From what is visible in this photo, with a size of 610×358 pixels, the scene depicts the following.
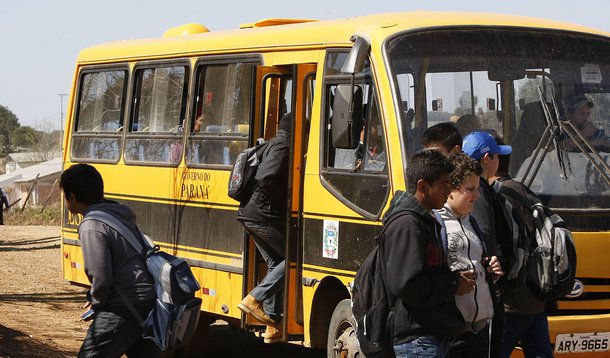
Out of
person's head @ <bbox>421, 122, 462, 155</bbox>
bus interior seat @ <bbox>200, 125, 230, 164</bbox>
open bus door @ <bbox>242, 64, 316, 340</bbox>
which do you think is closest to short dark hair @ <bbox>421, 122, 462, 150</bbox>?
person's head @ <bbox>421, 122, 462, 155</bbox>

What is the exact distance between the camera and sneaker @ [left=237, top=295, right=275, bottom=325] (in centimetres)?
959

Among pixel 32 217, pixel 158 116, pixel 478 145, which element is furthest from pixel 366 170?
pixel 32 217

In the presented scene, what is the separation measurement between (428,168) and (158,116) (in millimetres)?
6314

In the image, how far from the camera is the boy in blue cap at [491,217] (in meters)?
6.33

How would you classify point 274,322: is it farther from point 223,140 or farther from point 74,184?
point 74,184

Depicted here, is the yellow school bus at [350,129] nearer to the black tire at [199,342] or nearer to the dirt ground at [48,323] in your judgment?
the black tire at [199,342]

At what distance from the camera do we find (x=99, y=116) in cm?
1284

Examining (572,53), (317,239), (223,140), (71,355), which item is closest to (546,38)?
(572,53)

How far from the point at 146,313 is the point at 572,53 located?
3.89 metres

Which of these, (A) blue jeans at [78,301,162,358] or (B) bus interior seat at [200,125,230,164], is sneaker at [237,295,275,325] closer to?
(B) bus interior seat at [200,125,230,164]

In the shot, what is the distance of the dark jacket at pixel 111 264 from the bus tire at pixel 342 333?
7.72 ft

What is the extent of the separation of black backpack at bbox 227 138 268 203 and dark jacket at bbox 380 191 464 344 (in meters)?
4.09

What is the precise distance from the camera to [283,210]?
9.69 meters

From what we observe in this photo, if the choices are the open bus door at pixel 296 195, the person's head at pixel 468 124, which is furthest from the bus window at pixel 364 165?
the person's head at pixel 468 124
